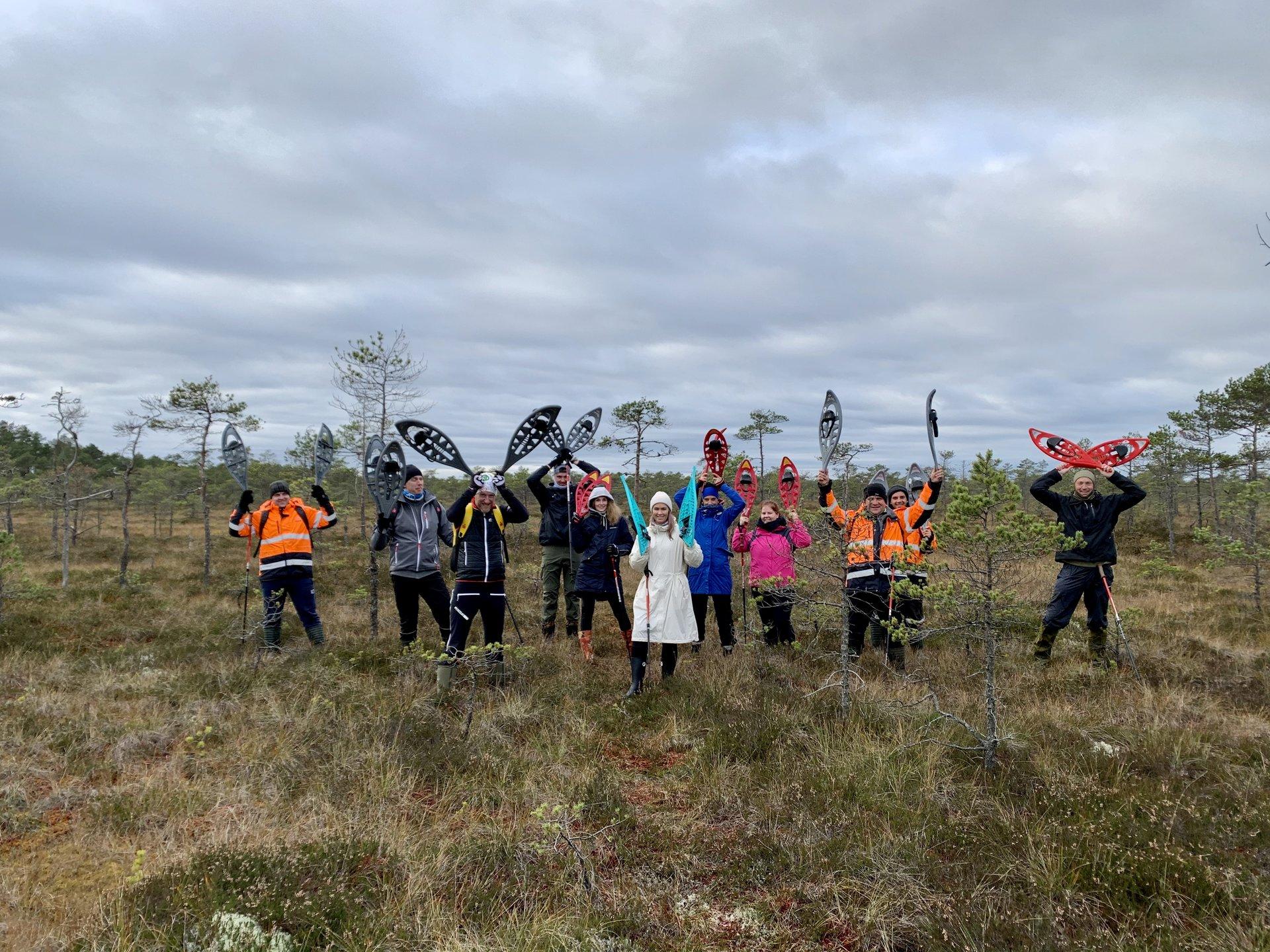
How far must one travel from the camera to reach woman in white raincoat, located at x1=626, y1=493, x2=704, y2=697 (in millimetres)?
5719

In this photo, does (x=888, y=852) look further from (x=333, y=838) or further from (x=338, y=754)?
(x=338, y=754)

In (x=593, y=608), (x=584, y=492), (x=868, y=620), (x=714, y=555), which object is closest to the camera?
(x=868, y=620)

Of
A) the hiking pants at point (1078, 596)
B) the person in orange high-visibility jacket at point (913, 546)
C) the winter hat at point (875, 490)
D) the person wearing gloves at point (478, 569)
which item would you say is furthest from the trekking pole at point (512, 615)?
the hiking pants at point (1078, 596)

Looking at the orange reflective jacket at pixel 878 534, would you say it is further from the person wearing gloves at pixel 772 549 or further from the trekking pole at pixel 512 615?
the trekking pole at pixel 512 615

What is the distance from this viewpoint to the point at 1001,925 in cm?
260

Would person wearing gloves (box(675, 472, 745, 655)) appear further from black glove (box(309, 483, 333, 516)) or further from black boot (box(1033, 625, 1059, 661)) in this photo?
black glove (box(309, 483, 333, 516))

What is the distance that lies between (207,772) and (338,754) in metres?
0.85

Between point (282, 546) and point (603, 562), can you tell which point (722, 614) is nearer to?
point (603, 562)

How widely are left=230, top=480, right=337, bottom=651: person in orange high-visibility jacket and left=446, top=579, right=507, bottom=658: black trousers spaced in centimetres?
215

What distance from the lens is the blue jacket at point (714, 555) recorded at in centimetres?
705

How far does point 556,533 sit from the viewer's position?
7938 millimetres

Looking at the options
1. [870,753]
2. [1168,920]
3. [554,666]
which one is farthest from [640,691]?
[1168,920]

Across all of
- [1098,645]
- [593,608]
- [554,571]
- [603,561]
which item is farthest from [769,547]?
[1098,645]

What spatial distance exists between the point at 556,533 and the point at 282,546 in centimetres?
314
